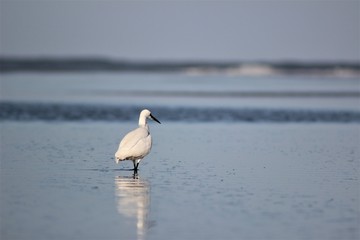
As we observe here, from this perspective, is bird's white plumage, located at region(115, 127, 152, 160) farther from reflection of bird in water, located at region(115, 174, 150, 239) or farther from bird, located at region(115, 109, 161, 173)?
reflection of bird in water, located at region(115, 174, 150, 239)

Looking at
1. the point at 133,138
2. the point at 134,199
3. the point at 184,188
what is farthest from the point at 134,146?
the point at 134,199

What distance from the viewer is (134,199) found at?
11500 mm

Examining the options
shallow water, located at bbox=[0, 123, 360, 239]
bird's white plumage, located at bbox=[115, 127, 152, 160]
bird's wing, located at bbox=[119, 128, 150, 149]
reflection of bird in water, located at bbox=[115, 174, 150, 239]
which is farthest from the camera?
bird's wing, located at bbox=[119, 128, 150, 149]

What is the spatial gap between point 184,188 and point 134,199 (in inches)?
37.3

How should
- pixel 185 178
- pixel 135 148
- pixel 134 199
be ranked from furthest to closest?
pixel 135 148 < pixel 185 178 < pixel 134 199

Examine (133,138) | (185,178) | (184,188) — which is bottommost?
(184,188)

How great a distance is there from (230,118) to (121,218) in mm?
15222

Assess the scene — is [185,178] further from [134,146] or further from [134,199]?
[134,199]

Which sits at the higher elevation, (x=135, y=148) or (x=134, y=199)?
(x=135, y=148)

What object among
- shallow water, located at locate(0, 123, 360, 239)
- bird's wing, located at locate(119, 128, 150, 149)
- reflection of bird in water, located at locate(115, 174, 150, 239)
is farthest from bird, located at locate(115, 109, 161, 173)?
reflection of bird in water, located at locate(115, 174, 150, 239)

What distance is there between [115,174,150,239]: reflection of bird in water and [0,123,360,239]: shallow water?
0.04 ft

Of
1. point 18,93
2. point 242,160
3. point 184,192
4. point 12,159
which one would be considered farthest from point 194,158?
point 18,93

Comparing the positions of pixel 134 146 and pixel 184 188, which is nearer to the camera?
pixel 184 188

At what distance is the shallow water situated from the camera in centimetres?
978
